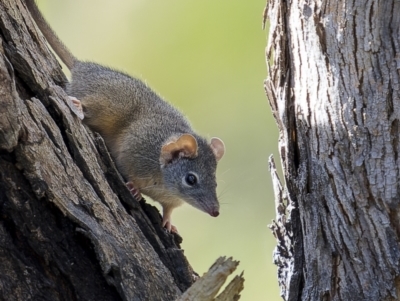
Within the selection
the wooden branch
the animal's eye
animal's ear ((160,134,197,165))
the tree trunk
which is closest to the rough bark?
the wooden branch

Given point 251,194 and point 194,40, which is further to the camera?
point 194,40

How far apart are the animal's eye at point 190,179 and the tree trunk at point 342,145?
1.92 m

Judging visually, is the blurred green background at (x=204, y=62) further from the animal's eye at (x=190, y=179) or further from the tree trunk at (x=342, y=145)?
the tree trunk at (x=342, y=145)

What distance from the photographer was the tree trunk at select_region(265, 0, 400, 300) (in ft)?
9.98

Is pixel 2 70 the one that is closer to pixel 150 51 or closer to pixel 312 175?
pixel 312 175

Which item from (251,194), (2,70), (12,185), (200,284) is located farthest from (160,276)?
(251,194)

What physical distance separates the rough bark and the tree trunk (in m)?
0.79

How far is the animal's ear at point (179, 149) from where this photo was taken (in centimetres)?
510

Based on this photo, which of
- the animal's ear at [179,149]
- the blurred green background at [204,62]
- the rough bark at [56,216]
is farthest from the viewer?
the blurred green background at [204,62]

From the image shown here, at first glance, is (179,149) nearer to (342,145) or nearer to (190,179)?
(190,179)

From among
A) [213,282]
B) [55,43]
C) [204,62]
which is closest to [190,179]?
[55,43]

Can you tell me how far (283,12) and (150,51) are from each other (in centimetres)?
575

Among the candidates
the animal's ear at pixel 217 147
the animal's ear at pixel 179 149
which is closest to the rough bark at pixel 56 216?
the animal's ear at pixel 179 149

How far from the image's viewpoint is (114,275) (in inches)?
122
